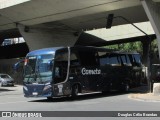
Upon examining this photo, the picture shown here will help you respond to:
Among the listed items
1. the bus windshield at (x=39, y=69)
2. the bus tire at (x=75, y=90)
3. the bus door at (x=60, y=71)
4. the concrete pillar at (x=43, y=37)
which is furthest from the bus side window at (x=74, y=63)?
the concrete pillar at (x=43, y=37)

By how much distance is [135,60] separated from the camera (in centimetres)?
2970

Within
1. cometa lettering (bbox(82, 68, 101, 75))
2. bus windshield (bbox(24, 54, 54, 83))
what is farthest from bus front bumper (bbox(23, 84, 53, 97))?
cometa lettering (bbox(82, 68, 101, 75))

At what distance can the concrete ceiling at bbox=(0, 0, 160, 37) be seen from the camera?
36.0 metres

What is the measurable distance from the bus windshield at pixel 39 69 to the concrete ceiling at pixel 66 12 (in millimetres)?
13877

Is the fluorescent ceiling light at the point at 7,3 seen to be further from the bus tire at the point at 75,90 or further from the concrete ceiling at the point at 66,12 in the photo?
the bus tire at the point at 75,90

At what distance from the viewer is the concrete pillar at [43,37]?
48844 mm

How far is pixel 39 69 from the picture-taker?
867 inches

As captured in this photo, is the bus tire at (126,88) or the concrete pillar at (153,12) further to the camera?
the concrete pillar at (153,12)

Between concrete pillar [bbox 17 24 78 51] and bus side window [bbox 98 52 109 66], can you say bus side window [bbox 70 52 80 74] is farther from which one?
concrete pillar [bbox 17 24 78 51]

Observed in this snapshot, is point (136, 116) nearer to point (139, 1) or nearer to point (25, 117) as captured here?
point (25, 117)

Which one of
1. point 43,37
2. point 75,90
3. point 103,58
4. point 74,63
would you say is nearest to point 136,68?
point 103,58

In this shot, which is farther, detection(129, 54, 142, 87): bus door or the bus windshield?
detection(129, 54, 142, 87): bus door

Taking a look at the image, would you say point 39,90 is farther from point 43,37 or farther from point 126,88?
point 43,37

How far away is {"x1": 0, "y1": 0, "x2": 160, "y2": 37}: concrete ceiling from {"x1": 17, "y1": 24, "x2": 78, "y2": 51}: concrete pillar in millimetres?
735
